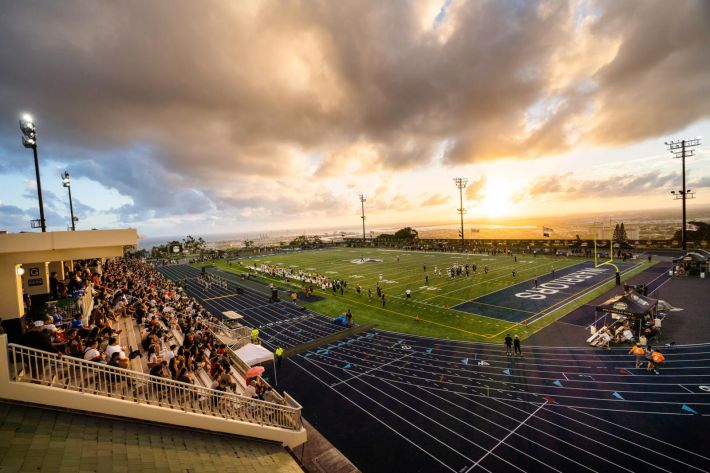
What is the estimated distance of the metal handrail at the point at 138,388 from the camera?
7137 millimetres

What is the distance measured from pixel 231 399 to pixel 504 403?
11599 mm

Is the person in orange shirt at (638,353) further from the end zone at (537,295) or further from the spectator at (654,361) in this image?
the end zone at (537,295)

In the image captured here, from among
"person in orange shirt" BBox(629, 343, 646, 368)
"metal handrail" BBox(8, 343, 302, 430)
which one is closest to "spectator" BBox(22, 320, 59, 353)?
"metal handrail" BBox(8, 343, 302, 430)

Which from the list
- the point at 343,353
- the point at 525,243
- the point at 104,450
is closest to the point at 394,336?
the point at 343,353

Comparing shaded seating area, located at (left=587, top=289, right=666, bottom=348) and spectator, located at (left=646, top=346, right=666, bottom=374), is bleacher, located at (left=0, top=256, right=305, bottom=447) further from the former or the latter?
shaded seating area, located at (left=587, top=289, right=666, bottom=348)

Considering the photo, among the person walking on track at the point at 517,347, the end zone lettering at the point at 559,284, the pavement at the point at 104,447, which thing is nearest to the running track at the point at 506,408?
the person walking on track at the point at 517,347

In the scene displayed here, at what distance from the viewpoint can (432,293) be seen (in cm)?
3425

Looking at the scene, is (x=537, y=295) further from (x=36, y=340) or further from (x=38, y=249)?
(x=38, y=249)

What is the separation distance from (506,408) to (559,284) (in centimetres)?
2781

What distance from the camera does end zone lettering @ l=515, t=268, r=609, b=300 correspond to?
31794mm

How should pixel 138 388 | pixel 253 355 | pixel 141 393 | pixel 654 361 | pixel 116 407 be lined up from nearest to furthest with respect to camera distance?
1. pixel 116 407
2. pixel 138 388
3. pixel 141 393
4. pixel 253 355
5. pixel 654 361

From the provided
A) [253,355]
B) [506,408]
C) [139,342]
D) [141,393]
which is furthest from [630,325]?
[139,342]

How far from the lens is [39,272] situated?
15086 millimetres

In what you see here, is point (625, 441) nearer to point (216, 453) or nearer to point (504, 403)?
point (504, 403)
